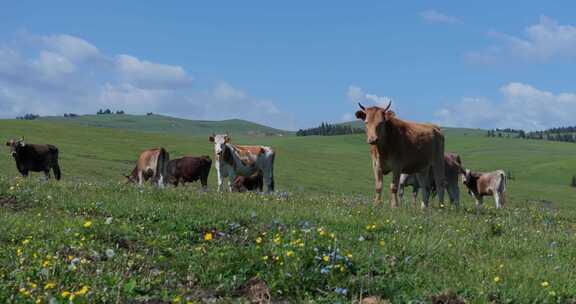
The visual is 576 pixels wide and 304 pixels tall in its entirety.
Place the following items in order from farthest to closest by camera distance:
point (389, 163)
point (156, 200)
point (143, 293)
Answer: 1. point (389, 163)
2. point (156, 200)
3. point (143, 293)

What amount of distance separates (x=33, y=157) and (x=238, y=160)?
17.1m

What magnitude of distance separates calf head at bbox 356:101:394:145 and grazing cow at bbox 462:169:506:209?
1932cm

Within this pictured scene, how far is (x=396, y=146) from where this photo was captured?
1723 centimetres

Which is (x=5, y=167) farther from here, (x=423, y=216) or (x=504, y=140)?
(x=504, y=140)

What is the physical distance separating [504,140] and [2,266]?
19516 centimetres

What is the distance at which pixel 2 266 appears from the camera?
698cm

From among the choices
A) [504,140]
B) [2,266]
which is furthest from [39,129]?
[504,140]

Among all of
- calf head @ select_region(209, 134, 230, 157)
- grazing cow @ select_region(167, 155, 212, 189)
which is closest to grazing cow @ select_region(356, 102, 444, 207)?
calf head @ select_region(209, 134, 230, 157)

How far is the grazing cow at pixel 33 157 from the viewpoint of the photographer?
36094 mm

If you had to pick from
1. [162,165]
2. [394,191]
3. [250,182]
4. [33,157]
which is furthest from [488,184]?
[33,157]

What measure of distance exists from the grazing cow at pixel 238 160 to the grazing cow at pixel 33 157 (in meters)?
15.1

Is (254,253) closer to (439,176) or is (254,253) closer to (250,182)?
(439,176)

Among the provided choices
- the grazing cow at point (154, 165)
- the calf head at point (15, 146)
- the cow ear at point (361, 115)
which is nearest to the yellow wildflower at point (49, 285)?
the cow ear at point (361, 115)

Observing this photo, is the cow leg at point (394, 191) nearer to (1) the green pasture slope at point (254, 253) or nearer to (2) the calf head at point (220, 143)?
(1) the green pasture slope at point (254, 253)
